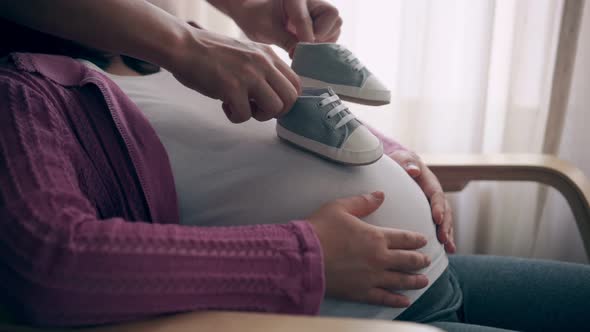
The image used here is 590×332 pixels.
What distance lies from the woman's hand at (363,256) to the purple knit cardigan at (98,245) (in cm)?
5

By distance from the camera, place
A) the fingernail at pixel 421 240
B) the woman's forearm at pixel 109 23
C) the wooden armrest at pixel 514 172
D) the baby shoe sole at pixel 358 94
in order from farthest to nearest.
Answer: the wooden armrest at pixel 514 172 < the baby shoe sole at pixel 358 94 < the fingernail at pixel 421 240 < the woman's forearm at pixel 109 23

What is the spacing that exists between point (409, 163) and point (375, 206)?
28 cm

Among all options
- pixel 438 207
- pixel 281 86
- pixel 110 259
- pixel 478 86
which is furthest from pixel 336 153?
pixel 478 86

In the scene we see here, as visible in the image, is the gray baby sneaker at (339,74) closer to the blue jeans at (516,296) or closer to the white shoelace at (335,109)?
the white shoelace at (335,109)

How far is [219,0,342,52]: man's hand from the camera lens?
37.0 inches

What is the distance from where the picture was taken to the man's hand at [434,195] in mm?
852

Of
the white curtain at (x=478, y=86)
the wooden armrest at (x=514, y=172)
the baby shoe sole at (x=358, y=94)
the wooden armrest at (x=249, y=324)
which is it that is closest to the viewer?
the wooden armrest at (x=249, y=324)

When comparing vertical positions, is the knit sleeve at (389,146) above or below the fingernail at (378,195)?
below

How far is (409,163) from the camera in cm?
97

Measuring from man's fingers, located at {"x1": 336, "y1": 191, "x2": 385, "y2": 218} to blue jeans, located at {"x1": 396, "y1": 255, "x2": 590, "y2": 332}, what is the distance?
0.57ft

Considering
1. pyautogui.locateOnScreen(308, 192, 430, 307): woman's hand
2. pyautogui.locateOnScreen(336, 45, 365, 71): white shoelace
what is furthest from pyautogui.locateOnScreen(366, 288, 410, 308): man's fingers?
pyautogui.locateOnScreen(336, 45, 365, 71): white shoelace

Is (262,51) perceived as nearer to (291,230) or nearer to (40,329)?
(291,230)

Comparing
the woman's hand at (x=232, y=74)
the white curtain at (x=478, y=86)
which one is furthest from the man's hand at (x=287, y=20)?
the white curtain at (x=478, y=86)

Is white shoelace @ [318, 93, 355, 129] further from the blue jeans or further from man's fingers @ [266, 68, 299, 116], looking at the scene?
the blue jeans
